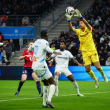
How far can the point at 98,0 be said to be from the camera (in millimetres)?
33781

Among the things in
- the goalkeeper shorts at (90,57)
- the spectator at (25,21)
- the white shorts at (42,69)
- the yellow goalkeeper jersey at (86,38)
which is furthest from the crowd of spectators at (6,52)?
the white shorts at (42,69)

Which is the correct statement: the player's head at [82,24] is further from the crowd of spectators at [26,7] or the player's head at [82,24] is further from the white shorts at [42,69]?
the crowd of spectators at [26,7]

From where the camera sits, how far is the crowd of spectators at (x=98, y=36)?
90.4 feet

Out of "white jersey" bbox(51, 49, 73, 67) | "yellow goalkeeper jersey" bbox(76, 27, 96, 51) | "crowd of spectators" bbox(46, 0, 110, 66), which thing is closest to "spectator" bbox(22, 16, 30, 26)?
"crowd of spectators" bbox(46, 0, 110, 66)

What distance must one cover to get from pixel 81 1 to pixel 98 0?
6.32 m

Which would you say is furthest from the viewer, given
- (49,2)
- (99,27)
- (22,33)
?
(49,2)

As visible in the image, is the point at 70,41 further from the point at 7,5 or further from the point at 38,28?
the point at 7,5

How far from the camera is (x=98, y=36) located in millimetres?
29312

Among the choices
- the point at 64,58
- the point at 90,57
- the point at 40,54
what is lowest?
the point at 64,58

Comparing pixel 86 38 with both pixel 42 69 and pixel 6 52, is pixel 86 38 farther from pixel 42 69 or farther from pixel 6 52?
pixel 6 52

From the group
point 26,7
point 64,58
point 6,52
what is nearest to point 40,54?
point 64,58

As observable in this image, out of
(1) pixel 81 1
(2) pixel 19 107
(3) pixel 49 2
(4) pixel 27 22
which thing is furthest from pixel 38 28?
(2) pixel 19 107

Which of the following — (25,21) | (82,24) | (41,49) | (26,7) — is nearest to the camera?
(41,49)

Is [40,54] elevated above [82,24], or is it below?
below
